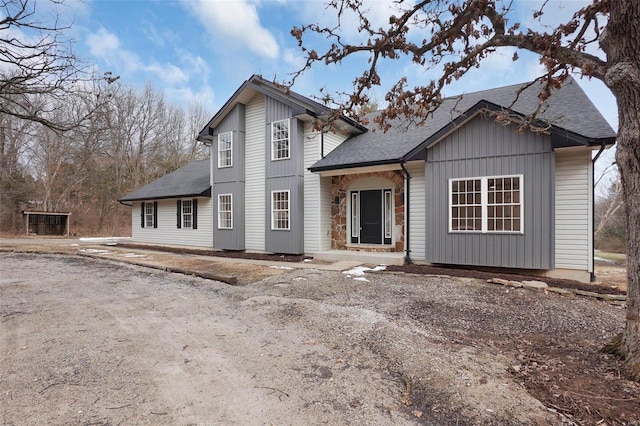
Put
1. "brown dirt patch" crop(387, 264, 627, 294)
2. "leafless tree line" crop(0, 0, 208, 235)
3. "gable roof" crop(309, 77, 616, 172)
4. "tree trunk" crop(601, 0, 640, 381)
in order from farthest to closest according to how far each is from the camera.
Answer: "leafless tree line" crop(0, 0, 208, 235), "gable roof" crop(309, 77, 616, 172), "brown dirt patch" crop(387, 264, 627, 294), "tree trunk" crop(601, 0, 640, 381)

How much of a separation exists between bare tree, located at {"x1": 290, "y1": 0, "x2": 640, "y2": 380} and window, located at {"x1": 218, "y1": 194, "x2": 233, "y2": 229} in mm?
9104

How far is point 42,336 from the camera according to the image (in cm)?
396

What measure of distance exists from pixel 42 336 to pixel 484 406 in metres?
4.84

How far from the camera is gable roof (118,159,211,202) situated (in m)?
14.5

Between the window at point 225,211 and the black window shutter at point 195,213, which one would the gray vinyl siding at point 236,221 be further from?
the black window shutter at point 195,213

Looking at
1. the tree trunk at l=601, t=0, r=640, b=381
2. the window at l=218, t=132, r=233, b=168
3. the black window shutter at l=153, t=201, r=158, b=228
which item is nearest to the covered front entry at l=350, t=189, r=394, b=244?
the window at l=218, t=132, r=233, b=168

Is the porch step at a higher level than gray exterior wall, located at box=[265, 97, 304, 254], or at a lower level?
lower

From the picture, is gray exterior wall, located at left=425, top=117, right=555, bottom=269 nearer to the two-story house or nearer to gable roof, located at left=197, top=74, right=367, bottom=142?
the two-story house

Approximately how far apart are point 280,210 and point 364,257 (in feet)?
12.1

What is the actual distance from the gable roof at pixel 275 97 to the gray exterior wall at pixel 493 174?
12.5 ft

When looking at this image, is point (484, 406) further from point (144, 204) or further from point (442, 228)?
point (144, 204)

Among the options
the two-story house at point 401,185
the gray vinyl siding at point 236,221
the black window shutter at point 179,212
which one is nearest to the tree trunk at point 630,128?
the two-story house at point 401,185

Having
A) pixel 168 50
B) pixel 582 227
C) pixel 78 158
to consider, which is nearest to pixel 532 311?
pixel 582 227

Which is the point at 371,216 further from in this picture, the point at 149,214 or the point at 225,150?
the point at 149,214
